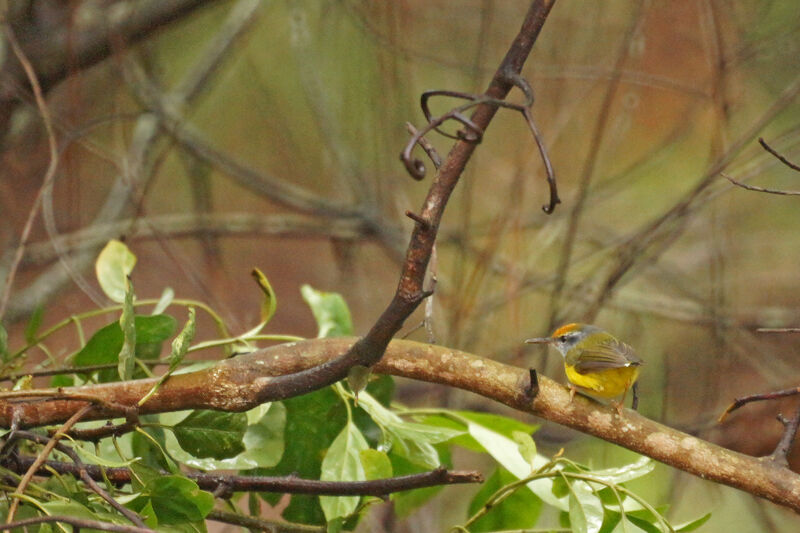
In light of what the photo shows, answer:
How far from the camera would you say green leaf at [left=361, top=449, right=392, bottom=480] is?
562mm

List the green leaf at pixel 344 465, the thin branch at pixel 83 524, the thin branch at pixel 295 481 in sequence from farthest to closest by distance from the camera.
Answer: the green leaf at pixel 344 465, the thin branch at pixel 295 481, the thin branch at pixel 83 524

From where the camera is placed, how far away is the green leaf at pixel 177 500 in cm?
48

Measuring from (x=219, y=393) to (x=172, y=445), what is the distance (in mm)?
100

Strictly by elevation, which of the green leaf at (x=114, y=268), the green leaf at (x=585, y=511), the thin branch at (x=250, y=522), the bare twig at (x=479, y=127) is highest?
the bare twig at (x=479, y=127)

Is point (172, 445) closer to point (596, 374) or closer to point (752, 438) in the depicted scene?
point (596, 374)

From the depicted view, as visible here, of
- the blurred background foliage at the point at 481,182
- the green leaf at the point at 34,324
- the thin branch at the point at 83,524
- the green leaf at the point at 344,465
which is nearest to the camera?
the thin branch at the point at 83,524

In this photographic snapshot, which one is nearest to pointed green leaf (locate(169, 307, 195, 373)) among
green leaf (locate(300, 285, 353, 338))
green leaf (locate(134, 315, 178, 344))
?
green leaf (locate(134, 315, 178, 344))

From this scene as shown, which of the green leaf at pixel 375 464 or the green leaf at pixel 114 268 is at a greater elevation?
the green leaf at pixel 114 268

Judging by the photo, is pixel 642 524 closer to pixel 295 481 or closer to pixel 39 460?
pixel 295 481

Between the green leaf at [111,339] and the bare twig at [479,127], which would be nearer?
the bare twig at [479,127]

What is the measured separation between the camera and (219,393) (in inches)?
20.3

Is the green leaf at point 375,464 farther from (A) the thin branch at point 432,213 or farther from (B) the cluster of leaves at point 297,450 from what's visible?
(A) the thin branch at point 432,213

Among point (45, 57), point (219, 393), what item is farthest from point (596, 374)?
point (45, 57)

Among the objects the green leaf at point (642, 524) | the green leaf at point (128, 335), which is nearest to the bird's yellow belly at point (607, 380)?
the green leaf at point (642, 524)
